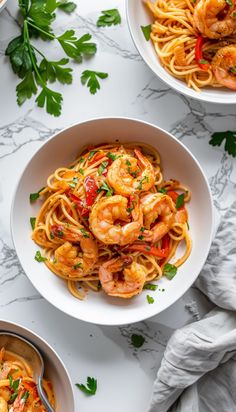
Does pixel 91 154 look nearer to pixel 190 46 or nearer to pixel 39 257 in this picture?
pixel 39 257

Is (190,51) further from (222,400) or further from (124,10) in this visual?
(222,400)

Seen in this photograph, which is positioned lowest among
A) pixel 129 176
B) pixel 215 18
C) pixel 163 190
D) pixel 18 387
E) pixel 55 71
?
pixel 18 387

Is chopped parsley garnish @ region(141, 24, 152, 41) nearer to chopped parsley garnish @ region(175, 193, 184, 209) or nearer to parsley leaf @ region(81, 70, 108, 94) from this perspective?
parsley leaf @ region(81, 70, 108, 94)

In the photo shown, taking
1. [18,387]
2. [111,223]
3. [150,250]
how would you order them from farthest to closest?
[150,250] → [18,387] → [111,223]

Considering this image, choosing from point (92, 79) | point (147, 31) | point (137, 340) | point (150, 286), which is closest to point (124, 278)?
point (150, 286)

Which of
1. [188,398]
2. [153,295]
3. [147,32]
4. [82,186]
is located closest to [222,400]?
[188,398]

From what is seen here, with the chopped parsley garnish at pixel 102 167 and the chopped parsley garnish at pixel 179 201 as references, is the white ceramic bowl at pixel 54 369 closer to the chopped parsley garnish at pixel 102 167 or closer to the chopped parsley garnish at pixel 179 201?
the chopped parsley garnish at pixel 102 167
